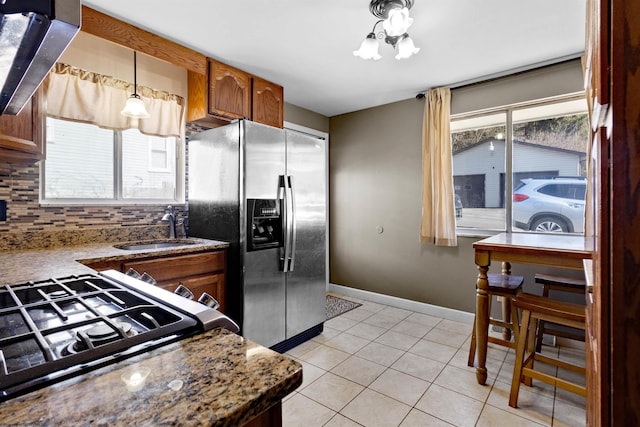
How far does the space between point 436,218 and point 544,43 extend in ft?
5.56

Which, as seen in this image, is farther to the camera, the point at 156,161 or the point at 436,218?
the point at 436,218

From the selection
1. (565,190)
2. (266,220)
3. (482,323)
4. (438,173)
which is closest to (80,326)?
(266,220)

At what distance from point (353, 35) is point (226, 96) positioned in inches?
47.8

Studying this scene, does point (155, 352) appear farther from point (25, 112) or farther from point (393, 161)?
point (393, 161)

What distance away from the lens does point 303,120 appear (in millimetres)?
4000

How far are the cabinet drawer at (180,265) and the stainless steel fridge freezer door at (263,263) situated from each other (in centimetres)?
24

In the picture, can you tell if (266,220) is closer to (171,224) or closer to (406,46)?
(171,224)

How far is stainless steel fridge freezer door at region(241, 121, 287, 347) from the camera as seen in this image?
2.32 metres

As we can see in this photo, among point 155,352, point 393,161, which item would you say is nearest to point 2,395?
point 155,352

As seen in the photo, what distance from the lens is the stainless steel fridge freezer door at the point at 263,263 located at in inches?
91.5

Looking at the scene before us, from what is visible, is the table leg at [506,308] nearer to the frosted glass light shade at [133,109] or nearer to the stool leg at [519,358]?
the stool leg at [519,358]

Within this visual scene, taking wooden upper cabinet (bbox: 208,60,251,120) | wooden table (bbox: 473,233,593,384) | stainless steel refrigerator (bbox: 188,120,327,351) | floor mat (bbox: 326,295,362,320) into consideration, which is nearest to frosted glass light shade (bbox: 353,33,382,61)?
stainless steel refrigerator (bbox: 188,120,327,351)

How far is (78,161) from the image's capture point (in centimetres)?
236

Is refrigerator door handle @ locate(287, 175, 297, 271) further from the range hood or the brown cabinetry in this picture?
the range hood
